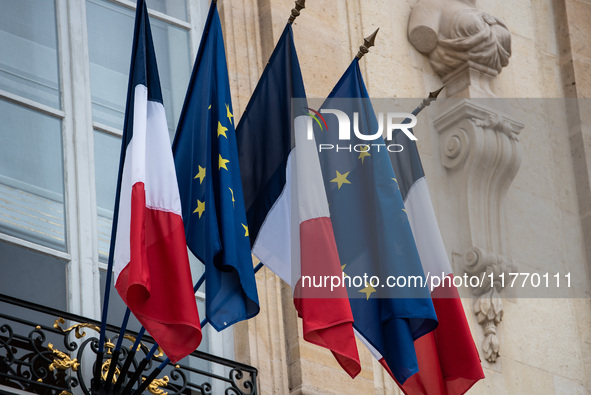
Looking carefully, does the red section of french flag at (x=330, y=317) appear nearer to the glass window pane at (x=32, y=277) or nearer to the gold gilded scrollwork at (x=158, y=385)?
the gold gilded scrollwork at (x=158, y=385)

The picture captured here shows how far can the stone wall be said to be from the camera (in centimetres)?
652

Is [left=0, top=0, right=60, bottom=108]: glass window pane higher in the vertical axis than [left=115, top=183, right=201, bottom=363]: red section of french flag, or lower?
higher

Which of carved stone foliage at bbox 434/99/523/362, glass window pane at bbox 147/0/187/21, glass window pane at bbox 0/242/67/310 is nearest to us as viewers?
glass window pane at bbox 0/242/67/310

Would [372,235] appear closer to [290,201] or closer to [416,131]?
[290,201]

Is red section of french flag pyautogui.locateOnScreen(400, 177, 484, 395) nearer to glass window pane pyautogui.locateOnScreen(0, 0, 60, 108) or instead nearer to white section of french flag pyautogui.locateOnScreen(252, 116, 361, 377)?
white section of french flag pyautogui.locateOnScreen(252, 116, 361, 377)

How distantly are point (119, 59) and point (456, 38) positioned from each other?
1.89 m

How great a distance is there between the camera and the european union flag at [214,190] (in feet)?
17.9

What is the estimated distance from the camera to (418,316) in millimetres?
5793

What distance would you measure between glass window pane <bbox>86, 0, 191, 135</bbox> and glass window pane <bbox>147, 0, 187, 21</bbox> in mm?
77

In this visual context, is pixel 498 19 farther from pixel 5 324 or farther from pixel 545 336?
pixel 5 324

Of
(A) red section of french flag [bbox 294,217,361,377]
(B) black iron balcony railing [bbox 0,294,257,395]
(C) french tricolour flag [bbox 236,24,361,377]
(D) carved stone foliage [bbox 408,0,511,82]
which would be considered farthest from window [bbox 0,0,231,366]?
(D) carved stone foliage [bbox 408,0,511,82]

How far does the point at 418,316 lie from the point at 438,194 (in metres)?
1.88

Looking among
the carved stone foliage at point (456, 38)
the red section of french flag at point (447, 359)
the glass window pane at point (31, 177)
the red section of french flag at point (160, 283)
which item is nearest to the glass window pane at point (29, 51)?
the glass window pane at point (31, 177)

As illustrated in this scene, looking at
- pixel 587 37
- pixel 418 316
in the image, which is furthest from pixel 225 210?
pixel 587 37
